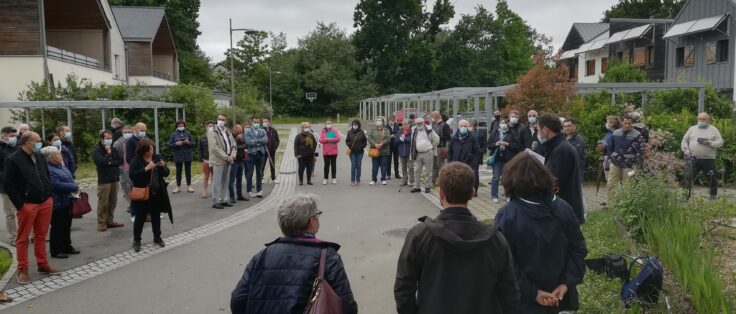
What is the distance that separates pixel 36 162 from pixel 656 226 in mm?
7081

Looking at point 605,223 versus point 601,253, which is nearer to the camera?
point 601,253

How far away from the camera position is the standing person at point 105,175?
10.1 metres

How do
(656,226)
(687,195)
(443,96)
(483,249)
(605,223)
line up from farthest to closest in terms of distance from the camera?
(443,96)
(605,223)
(687,195)
(656,226)
(483,249)

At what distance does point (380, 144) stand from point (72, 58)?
732 inches

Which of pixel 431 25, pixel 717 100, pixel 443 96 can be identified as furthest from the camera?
pixel 431 25

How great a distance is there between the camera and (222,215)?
11.8 m

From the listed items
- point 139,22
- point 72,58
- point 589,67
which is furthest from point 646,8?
point 72,58

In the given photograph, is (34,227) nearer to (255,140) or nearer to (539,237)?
(539,237)

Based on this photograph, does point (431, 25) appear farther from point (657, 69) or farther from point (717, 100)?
point (717, 100)

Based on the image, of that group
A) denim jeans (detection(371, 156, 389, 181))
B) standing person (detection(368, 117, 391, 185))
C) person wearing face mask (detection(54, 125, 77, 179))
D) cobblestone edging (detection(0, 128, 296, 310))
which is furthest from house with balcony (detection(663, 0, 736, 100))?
person wearing face mask (detection(54, 125, 77, 179))

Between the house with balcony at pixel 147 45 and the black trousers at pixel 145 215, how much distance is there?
99.5ft

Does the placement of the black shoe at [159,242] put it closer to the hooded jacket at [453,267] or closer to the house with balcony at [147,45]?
the hooded jacket at [453,267]

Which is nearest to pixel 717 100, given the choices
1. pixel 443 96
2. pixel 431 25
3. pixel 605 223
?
pixel 443 96

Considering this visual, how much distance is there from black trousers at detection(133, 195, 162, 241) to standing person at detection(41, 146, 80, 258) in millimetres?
875
